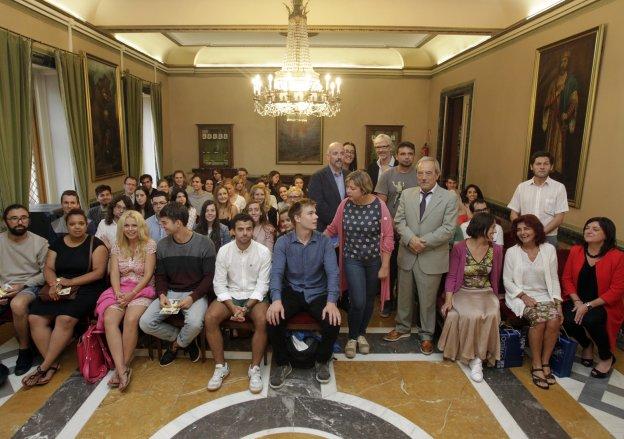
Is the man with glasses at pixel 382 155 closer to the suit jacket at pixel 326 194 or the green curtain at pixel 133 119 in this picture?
the suit jacket at pixel 326 194

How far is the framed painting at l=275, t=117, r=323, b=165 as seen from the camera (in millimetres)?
10023

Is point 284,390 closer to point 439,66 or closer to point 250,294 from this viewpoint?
point 250,294

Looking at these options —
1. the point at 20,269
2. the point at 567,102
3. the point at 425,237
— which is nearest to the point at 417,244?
the point at 425,237

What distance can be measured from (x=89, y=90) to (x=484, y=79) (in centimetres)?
659

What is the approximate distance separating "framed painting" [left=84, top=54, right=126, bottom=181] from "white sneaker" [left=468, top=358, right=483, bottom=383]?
19.2ft

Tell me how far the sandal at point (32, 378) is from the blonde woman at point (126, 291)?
0.56 meters

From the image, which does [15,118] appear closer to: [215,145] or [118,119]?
[118,119]

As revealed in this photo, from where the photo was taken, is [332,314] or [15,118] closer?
[332,314]

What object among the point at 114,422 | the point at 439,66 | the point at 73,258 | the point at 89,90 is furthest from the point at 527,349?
the point at 439,66

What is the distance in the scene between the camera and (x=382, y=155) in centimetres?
454

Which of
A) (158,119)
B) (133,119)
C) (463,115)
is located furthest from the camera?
(158,119)

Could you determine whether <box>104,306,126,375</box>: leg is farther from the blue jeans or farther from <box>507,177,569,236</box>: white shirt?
<box>507,177,569,236</box>: white shirt

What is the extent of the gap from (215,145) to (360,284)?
7635 millimetres

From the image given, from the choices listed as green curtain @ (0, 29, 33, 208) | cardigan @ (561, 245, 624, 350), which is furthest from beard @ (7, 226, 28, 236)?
cardigan @ (561, 245, 624, 350)
